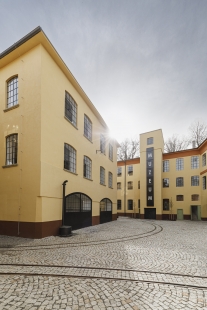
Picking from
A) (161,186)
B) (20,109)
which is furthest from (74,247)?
(161,186)

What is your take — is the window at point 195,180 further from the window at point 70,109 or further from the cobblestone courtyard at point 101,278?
the cobblestone courtyard at point 101,278

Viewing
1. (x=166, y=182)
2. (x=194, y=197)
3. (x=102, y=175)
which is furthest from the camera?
(x=166, y=182)

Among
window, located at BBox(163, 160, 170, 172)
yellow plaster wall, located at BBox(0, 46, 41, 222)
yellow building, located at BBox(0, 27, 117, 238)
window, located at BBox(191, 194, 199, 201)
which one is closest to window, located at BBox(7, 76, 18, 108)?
yellow building, located at BBox(0, 27, 117, 238)

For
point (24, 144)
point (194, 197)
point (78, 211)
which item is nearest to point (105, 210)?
point (78, 211)

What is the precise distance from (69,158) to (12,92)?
17.8 feet

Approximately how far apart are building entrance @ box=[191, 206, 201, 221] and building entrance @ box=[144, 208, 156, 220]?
531cm

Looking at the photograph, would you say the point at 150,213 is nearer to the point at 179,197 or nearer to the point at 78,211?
the point at 179,197

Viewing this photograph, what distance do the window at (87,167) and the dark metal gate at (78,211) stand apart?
1836 mm

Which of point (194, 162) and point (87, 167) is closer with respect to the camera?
point (87, 167)

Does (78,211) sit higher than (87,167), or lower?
lower

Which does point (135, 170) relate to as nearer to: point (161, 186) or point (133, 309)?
point (161, 186)

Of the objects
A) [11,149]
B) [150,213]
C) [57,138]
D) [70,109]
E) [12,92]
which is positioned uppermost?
[12,92]

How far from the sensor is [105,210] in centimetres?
1902

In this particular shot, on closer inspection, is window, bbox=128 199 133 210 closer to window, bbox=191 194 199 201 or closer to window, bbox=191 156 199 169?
window, bbox=191 194 199 201
